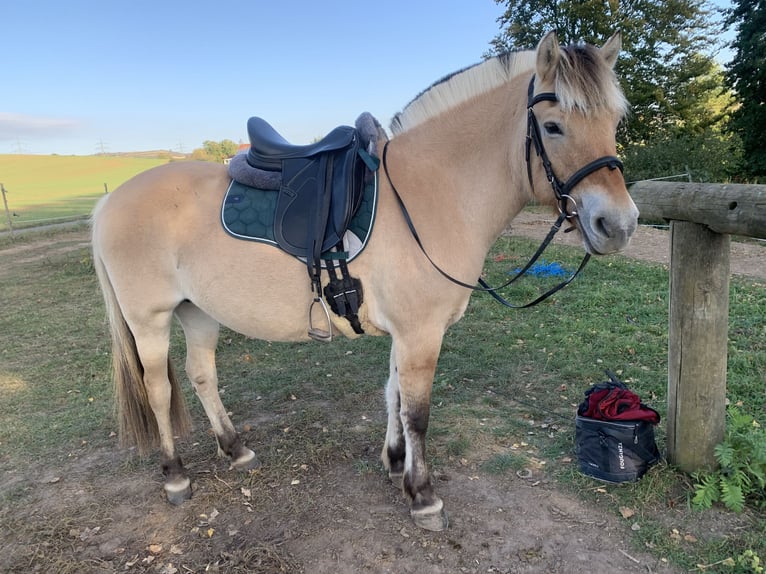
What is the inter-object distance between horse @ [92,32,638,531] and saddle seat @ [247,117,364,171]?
0.24 meters

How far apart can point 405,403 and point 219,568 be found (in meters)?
1.23

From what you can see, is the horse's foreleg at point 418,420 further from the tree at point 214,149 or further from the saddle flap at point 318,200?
the tree at point 214,149

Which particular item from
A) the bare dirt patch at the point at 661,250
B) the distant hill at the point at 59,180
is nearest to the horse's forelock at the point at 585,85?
the bare dirt patch at the point at 661,250

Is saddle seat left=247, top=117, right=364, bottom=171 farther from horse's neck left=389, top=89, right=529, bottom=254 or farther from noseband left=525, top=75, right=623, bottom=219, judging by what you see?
noseband left=525, top=75, right=623, bottom=219

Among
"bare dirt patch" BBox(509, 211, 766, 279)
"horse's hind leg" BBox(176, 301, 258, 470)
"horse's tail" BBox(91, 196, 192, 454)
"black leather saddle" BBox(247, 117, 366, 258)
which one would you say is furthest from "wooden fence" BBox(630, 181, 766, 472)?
"bare dirt patch" BBox(509, 211, 766, 279)

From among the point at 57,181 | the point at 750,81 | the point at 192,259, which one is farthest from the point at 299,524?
the point at 57,181

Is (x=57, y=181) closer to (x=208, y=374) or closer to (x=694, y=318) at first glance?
(x=208, y=374)

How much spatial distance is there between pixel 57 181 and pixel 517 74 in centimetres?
4929

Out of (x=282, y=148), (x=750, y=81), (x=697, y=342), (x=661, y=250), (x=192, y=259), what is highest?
(x=750, y=81)

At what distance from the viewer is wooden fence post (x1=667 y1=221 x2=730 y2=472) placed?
248 centimetres

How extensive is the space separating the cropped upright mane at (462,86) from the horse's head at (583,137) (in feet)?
0.89

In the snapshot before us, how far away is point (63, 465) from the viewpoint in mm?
3264

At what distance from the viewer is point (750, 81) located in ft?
64.4

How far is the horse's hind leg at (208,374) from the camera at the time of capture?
313 centimetres
